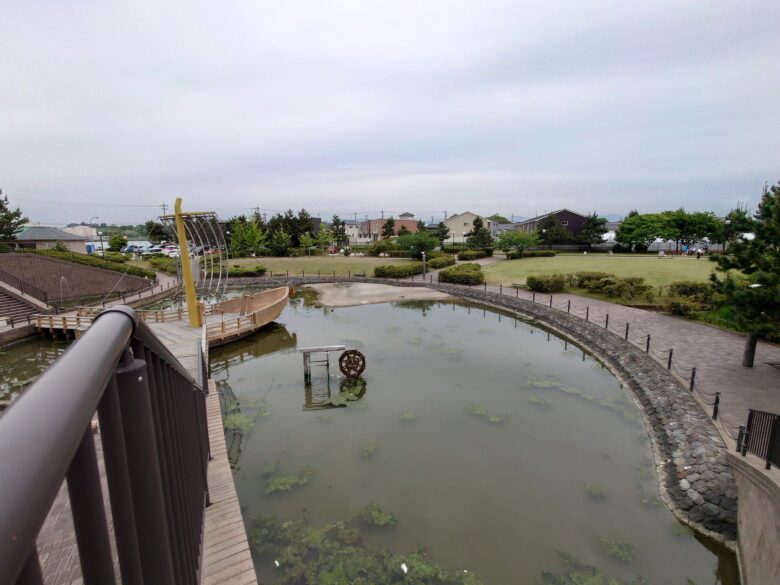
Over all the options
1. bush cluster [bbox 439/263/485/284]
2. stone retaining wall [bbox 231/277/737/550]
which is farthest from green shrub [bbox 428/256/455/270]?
stone retaining wall [bbox 231/277/737/550]

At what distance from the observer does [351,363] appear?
13055mm

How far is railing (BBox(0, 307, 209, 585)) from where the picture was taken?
0.53 meters

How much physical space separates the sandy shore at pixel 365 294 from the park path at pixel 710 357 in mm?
9876

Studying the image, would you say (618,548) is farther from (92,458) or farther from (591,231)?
(591,231)

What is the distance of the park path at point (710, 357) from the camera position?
9.44m

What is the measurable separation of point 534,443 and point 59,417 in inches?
403

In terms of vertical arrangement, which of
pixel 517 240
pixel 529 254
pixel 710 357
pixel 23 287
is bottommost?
pixel 710 357

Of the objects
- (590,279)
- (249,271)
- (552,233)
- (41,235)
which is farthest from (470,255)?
(41,235)

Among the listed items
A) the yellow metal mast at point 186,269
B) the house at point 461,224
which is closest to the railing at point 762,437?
the yellow metal mast at point 186,269

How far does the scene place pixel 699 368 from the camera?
461 inches

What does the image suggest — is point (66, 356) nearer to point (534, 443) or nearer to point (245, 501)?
point (245, 501)

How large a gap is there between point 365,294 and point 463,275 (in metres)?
7.55

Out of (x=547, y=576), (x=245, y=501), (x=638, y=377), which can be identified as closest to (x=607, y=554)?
(x=547, y=576)

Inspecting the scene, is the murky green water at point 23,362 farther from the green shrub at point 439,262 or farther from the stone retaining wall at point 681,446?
the green shrub at point 439,262
